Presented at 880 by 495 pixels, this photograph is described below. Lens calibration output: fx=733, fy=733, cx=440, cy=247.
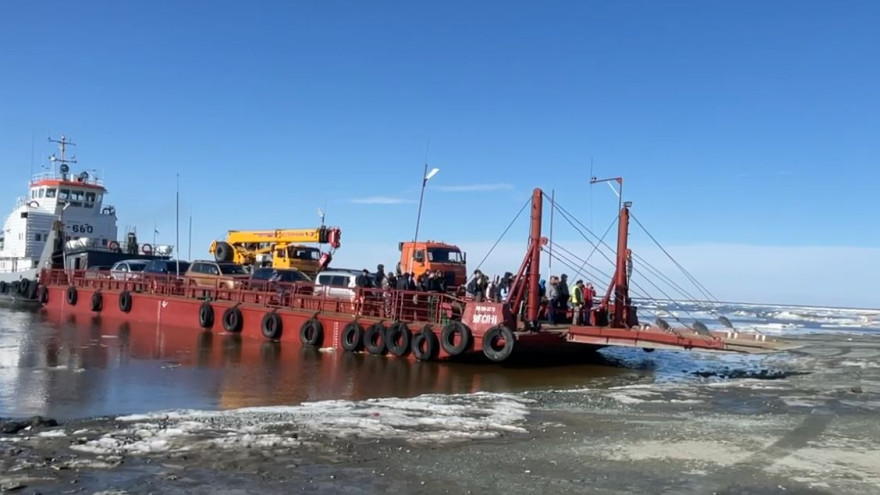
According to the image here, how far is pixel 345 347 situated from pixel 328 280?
3237 mm

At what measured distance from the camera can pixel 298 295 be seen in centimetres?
2077

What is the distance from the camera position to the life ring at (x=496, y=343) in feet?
52.1

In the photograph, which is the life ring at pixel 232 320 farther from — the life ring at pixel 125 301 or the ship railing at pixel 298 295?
the life ring at pixel 125 301

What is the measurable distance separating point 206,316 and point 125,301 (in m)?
5.27

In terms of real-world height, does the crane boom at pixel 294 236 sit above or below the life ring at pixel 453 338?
above

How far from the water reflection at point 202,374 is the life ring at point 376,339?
277 millimetres

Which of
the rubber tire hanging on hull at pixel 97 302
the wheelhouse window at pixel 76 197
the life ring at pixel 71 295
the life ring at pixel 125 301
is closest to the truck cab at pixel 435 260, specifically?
the life ring at pixel 125 301

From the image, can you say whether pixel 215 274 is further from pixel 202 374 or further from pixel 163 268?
pixel 202 374

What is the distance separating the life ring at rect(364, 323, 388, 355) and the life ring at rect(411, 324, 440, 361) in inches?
36.0

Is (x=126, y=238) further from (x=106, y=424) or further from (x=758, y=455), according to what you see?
(x=758, y=455)

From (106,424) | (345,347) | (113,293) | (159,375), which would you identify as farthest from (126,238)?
(106,424)

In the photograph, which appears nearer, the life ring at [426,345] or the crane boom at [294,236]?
the life ring at [426,345]

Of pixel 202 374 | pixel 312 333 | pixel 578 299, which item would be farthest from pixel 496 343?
pixel 202 374

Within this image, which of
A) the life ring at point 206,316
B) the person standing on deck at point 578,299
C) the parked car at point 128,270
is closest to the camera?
the person standing on deck at point 578,299
